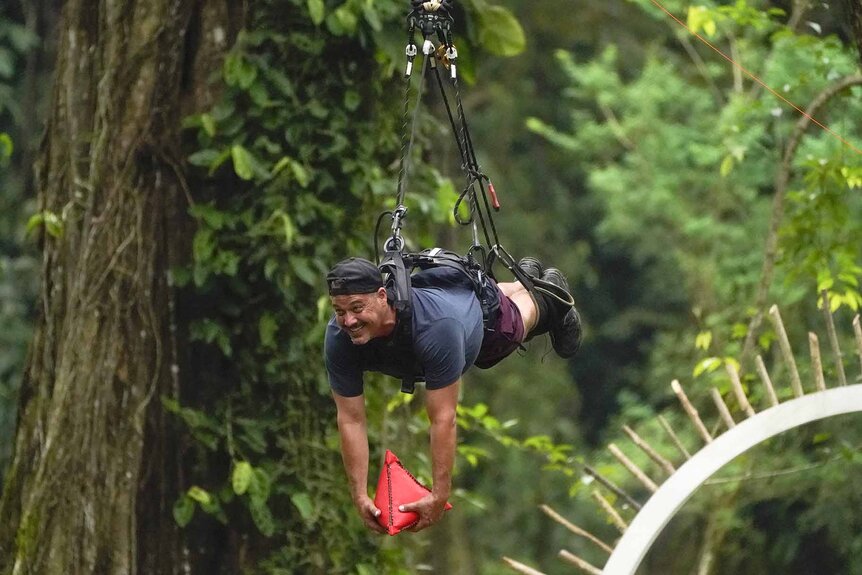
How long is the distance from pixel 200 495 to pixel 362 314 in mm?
2233

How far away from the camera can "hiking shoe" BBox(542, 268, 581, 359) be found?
5020 mm

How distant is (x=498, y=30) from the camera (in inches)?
253

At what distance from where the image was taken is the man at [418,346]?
409 centimetres

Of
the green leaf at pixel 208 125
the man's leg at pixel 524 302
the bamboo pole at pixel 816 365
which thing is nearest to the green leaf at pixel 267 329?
the green leaf at pixel 208 125

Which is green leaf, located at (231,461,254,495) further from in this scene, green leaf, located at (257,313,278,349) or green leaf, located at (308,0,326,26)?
green leaf, located at (308,0,326,26)

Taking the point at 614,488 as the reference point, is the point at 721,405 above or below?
above

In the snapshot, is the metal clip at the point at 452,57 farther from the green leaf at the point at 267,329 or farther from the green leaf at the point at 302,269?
the green leaf at the point at 267,329

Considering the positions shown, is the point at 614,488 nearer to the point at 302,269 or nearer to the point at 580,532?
the point at 580,532

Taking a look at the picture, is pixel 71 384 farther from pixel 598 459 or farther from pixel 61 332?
pixel 598 459

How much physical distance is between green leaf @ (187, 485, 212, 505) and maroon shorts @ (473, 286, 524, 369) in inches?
68.4

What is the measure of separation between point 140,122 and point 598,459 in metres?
9.33

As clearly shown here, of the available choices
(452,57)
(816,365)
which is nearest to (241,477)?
(452,57)

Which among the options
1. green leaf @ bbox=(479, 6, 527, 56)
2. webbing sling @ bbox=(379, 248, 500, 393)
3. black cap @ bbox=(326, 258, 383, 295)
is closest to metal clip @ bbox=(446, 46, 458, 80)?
webbing sling @ bbox=(379, 248, 500, 393)

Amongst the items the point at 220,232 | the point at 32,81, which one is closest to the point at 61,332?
the point at 220,232
